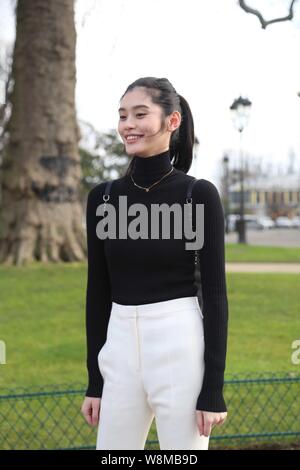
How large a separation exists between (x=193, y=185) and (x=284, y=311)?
7.79 m

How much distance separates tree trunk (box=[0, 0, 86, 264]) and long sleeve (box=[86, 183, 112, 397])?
10835 mm

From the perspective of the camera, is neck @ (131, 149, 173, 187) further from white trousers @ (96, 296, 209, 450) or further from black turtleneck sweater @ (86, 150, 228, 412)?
white trousers @ (96, 296, 209, 450)

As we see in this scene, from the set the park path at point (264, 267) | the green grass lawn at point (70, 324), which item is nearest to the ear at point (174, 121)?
the green grass lawn at point (70, 324)

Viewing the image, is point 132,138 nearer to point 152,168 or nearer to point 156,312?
point 152,168

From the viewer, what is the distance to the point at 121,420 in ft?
7.80

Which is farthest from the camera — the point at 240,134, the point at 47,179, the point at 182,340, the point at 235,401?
the point at 240,134

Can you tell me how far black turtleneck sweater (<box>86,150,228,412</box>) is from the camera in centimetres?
229

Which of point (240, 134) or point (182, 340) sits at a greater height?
point (240, 134)

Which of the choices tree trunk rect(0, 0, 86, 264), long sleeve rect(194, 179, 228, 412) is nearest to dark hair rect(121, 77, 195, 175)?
long sleeve rect(194, 179, 228, 412)

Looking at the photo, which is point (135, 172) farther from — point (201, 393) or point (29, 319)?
point (29, 319)

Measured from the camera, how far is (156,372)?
2297 millimetres

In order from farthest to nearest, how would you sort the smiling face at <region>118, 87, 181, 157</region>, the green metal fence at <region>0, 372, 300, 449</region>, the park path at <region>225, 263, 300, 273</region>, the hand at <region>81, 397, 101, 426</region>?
1. the park path at <region>225, 263, 300, 273</region>
2. the green metal fence at <region>0, 372, 300, 449</region>
3. the hand at <region>81, 397, 101, 426</region>
4. the smiling face at <region>118, 87, 181, 157</region>
